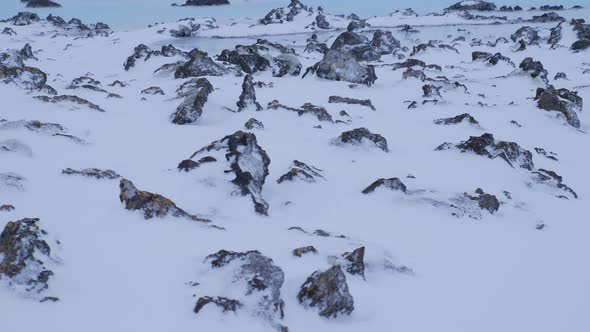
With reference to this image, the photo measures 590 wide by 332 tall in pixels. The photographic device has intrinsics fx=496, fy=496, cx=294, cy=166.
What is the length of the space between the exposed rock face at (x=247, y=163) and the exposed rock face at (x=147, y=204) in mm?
1105

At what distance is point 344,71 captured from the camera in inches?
635

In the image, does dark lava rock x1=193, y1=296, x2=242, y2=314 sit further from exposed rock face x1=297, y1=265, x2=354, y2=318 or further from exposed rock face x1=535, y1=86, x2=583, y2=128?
exposed rock face x1=535, y1=86, x2=583, y2=128

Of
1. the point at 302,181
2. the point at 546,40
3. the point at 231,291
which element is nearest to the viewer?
the point at 231,291

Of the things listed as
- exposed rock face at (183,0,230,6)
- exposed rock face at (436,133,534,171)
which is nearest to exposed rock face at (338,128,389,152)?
exposed rock face at (436,133,534,171)

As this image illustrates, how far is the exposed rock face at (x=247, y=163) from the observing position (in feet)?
20.6

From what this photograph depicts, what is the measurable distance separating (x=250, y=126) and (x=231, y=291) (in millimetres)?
6030

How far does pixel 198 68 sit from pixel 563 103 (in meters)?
10.5

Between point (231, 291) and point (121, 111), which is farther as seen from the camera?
point (121, 111)

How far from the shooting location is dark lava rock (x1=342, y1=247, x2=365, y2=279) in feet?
15.6

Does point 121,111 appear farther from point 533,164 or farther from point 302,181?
point 533,164

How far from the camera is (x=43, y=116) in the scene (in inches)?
356

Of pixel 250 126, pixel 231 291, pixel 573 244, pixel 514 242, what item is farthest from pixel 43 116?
pixel 573 244

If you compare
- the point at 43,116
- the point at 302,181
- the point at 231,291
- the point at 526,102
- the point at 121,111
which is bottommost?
the point at 231,291

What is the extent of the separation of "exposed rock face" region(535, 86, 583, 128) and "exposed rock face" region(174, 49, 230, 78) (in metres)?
9.60
